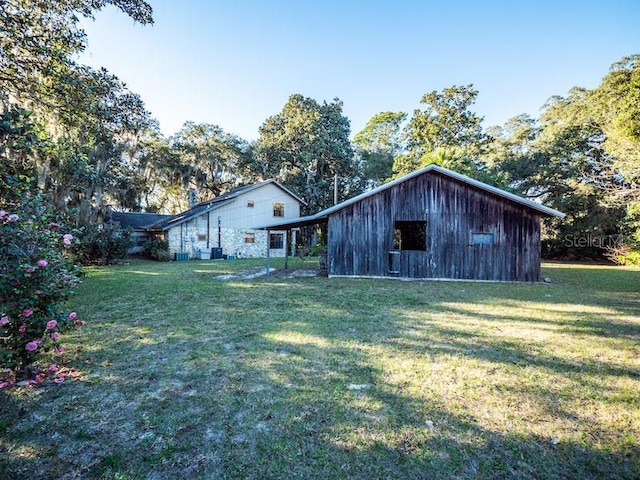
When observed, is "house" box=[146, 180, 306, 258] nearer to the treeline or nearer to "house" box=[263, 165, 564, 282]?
the treeline

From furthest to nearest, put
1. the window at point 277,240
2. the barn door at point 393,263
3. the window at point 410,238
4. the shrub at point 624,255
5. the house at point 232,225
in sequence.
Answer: the window at point 277,240 → the house at point 232,225 → the window at point 410,238 → the shrub at point 624,255 → the barn door at point 393,263

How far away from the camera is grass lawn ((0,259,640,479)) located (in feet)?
6.81

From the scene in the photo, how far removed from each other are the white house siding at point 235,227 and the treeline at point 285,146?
510 cm

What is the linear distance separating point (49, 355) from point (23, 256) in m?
1.77

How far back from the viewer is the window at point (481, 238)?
1098 centimetres

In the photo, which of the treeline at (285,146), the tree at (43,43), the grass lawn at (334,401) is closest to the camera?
the grass lawn at (334,401)

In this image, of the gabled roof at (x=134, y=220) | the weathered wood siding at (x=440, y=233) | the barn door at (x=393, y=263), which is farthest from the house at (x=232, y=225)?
the barn door at (x=393, y=263)

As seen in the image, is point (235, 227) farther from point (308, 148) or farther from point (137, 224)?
point (308, 148)

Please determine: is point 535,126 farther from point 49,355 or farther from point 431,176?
point 49,355

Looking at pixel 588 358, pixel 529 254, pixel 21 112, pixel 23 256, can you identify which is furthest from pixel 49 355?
pixel 529 254

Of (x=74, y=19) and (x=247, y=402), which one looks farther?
(x=74, y=19)

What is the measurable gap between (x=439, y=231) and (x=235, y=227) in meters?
15.8

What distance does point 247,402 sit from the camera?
2826mm

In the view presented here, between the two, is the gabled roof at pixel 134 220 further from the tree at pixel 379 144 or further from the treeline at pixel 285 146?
the tree at pixel 379 144
